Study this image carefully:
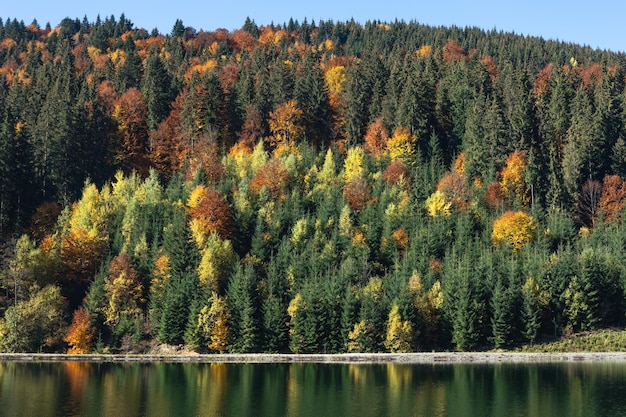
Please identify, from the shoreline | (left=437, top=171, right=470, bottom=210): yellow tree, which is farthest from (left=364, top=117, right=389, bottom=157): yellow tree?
the shoreline

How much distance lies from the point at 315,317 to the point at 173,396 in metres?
33.8

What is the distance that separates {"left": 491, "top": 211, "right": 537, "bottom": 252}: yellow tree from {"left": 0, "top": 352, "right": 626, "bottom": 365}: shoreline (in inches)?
989

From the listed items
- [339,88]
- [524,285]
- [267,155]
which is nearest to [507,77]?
[339,88]

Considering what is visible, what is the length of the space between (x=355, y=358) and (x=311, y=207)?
3944cm

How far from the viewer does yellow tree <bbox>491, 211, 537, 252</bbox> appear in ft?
398

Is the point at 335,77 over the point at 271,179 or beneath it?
over

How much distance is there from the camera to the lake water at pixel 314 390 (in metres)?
66.6

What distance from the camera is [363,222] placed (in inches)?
5007

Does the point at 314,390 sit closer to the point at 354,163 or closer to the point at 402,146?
the point at 354,163

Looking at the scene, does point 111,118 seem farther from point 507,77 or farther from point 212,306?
point 507,77

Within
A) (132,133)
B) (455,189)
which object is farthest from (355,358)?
(132,133)

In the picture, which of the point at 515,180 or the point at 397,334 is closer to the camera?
the point at 397,334

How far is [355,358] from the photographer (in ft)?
333

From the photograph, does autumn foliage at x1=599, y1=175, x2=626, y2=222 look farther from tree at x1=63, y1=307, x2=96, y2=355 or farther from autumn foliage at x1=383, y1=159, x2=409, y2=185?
tree at x1=63, y1=307, x2=96, y2=355
